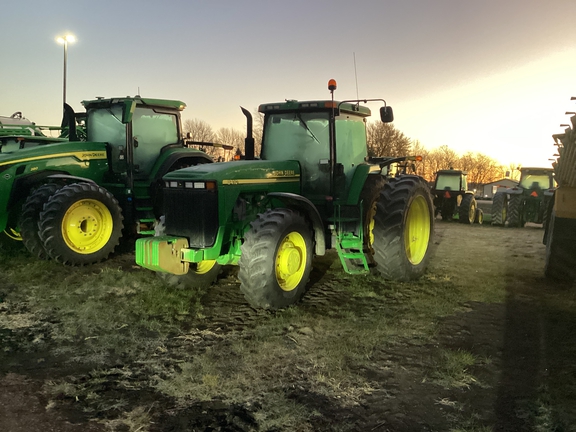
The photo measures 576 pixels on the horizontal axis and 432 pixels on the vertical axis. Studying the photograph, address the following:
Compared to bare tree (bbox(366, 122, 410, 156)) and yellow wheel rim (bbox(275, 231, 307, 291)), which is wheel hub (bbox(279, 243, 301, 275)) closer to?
yellow wheel rim (bbox(275, 231, 307, 291))

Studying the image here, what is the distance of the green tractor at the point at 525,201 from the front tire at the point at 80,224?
12653 mm

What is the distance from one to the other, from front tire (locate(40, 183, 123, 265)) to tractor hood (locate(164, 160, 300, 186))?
251 centimetres

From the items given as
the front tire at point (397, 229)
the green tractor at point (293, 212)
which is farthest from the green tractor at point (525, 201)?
the front tire at point (397, 229)

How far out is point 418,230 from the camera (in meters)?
7.12

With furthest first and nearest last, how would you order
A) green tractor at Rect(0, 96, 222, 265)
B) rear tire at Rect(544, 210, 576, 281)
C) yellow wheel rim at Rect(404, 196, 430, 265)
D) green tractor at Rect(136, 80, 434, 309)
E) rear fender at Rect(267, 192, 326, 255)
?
1. green tractor at Rect(0, 96, 222, 265)
2. yellow wheel rim at Rect(404, 196, 430, 265)
3. rear tire at Rect(544, 210, 576, 281)
4. rear fender at Rect(267, 192, 326, 255)
5. green tractor at Rect(136, 80, 434, 309)

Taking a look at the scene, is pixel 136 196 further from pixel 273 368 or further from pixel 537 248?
pixel 537 248

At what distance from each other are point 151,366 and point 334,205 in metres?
3.29

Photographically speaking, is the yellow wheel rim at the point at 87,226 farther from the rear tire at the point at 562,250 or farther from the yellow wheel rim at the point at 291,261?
the rear tire at the point at 562,250

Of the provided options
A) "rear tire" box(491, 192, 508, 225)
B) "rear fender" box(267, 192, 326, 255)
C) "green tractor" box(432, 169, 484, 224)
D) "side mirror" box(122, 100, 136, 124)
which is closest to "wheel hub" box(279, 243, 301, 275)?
"rear fender" box(267, 192, 326, 255)

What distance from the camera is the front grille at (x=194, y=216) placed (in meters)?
5.16

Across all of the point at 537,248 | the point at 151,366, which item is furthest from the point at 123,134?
the point at 537,248

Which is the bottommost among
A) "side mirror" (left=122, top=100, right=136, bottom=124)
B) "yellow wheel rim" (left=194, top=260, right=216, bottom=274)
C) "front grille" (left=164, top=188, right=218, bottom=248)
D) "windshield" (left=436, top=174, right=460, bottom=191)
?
"yellow wheel rim" (left=194, top=260, right=216, bottom=274)

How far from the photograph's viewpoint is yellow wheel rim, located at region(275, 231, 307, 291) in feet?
17.1

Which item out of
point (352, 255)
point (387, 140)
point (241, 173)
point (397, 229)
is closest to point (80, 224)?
point (241, 173)
